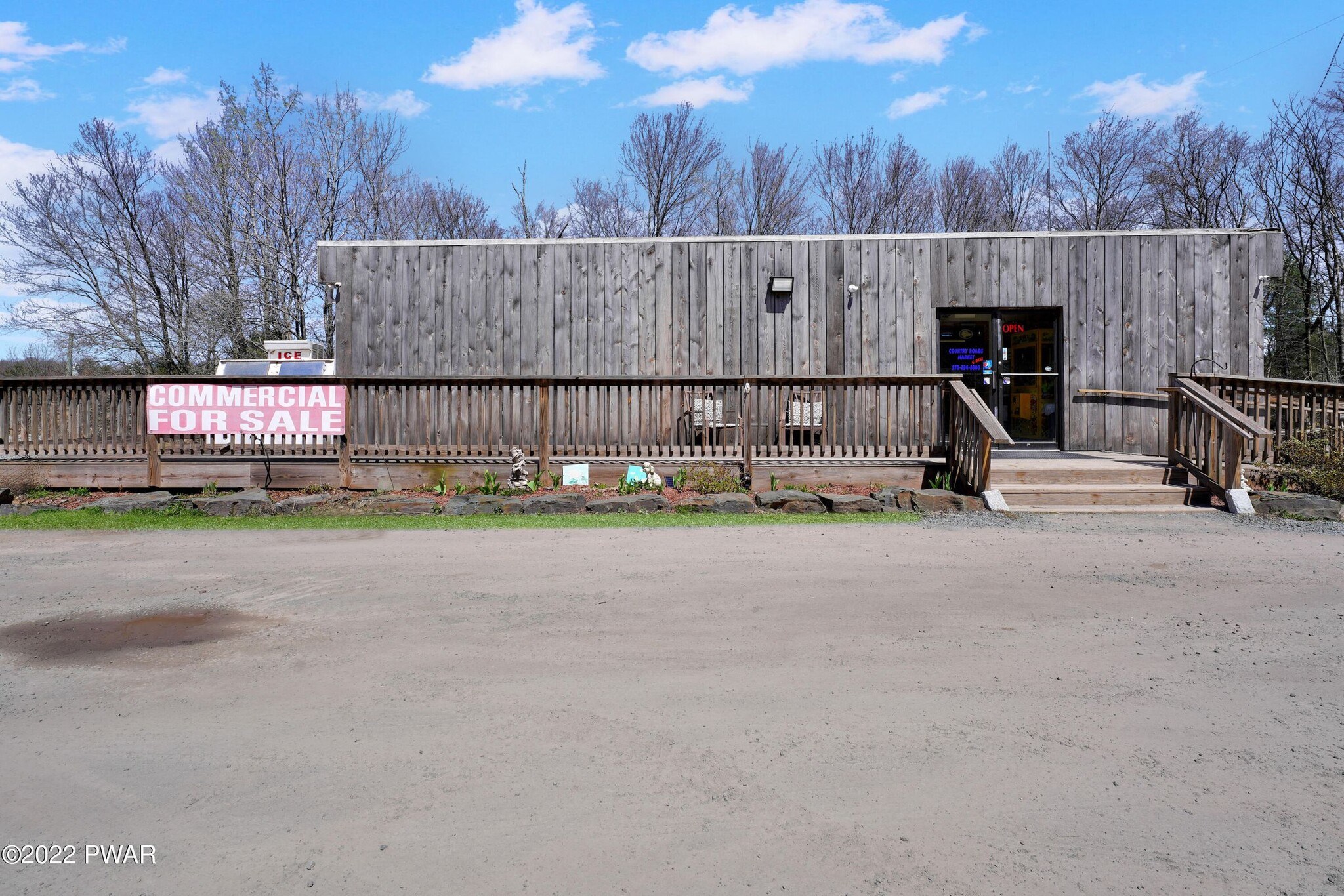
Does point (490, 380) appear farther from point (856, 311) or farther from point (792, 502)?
point (856, 311)

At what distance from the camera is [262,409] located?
1066 cm

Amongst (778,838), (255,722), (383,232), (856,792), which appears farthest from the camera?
(383,232)

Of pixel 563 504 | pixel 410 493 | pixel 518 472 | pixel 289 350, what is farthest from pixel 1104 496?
pixel 289 350

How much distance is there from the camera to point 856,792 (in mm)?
2979

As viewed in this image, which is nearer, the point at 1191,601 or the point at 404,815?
the point at 404,815

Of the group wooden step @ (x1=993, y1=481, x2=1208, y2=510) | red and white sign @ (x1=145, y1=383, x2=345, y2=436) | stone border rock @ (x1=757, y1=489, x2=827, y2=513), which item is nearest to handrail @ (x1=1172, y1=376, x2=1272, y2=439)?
wooden step @ (x1=993, y1=481, x2=1208, y2=510)

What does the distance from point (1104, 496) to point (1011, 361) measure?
4631 millimetres

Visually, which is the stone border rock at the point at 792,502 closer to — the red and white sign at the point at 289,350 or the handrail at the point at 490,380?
the handrail at the point at 490,380

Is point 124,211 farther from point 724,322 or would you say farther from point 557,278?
point 724,322

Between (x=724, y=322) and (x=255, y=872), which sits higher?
(x=724, y=322)

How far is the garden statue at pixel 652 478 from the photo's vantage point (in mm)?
10375

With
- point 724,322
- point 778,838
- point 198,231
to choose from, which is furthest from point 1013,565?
point 198,231

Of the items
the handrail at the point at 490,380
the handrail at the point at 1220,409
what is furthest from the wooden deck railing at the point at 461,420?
the handrail at the point at 1220,409

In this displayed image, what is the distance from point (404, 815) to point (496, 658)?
1662mm
